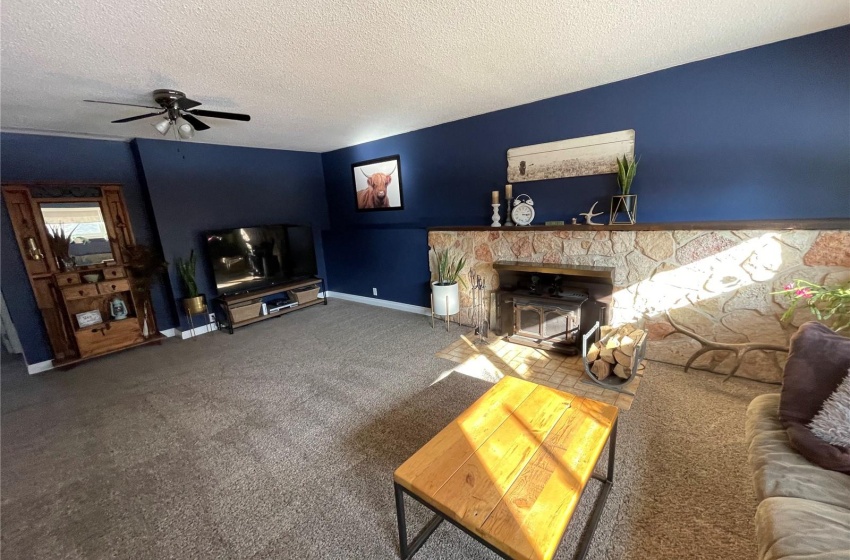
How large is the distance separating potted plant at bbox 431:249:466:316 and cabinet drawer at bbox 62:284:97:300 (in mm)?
3736

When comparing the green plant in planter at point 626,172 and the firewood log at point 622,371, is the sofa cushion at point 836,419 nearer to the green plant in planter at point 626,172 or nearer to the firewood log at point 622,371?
the firewood log at point 622,371

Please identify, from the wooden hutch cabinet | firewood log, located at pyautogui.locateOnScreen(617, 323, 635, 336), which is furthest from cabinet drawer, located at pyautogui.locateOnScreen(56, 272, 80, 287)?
firewood log, located at pyautogui.locateOnScreen(617, 323, 635, 336)

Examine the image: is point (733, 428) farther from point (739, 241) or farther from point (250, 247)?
point (250, 247)

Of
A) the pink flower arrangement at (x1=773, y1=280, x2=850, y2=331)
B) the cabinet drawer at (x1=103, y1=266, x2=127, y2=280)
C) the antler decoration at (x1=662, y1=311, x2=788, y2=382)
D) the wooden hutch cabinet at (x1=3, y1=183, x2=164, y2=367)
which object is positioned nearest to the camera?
the pink flower arrangement at (x1=773, y1=280, x2=850, y2=331)

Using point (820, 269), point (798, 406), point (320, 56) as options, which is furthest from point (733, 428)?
point (320, 56)

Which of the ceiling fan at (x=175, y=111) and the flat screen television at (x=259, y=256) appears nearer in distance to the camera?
the ceiling fan at (x=175, y=111)

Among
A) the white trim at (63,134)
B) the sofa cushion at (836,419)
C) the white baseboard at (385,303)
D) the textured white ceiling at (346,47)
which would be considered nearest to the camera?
the sofa cushion at (836,419)

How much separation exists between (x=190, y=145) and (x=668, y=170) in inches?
205

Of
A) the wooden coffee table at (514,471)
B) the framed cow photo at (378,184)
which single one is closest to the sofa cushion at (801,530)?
the wooden coffee table at (514,471)

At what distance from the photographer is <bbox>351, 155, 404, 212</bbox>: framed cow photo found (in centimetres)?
440

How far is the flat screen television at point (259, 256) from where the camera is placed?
416 centimetres

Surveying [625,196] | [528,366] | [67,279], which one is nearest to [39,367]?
[67,279]

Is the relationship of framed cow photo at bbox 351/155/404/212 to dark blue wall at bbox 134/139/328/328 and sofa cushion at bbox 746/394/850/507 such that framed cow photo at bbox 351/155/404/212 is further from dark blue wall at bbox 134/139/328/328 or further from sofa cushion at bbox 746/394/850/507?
sofa cushion at bbox 746/394/850/507

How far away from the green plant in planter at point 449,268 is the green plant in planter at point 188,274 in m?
3.08
